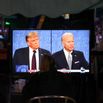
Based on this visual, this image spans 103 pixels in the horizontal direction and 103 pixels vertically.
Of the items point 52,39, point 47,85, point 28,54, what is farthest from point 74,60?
point 47,85

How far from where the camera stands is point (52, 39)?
18.7 feet

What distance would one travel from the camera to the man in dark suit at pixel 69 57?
A: 18.8 ft

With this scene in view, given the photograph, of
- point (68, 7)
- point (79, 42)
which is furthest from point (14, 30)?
point (68, 7)

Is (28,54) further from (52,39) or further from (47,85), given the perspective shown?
(47,85)

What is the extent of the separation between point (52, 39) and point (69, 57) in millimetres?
387

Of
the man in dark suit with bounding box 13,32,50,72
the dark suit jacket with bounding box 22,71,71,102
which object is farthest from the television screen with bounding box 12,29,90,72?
the dark suit jacket with bounding box 22,71,71,102

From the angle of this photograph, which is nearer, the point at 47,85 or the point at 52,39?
the point at 47,85

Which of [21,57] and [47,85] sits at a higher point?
[21,57]

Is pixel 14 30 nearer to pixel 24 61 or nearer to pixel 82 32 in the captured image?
pixel 24 61

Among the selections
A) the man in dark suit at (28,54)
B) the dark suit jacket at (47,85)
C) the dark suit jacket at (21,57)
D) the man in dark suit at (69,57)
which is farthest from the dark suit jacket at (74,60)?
the dark suit jacket at (47,85)

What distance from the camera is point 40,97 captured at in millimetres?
4297

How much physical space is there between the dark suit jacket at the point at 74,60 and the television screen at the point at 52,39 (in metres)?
0.07

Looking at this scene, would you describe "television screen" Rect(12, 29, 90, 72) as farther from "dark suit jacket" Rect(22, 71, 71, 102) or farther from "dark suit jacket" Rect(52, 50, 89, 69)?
"dark suit jacket" Rect(22, 71, 71, 102)

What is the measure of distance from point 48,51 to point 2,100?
1.02 m
